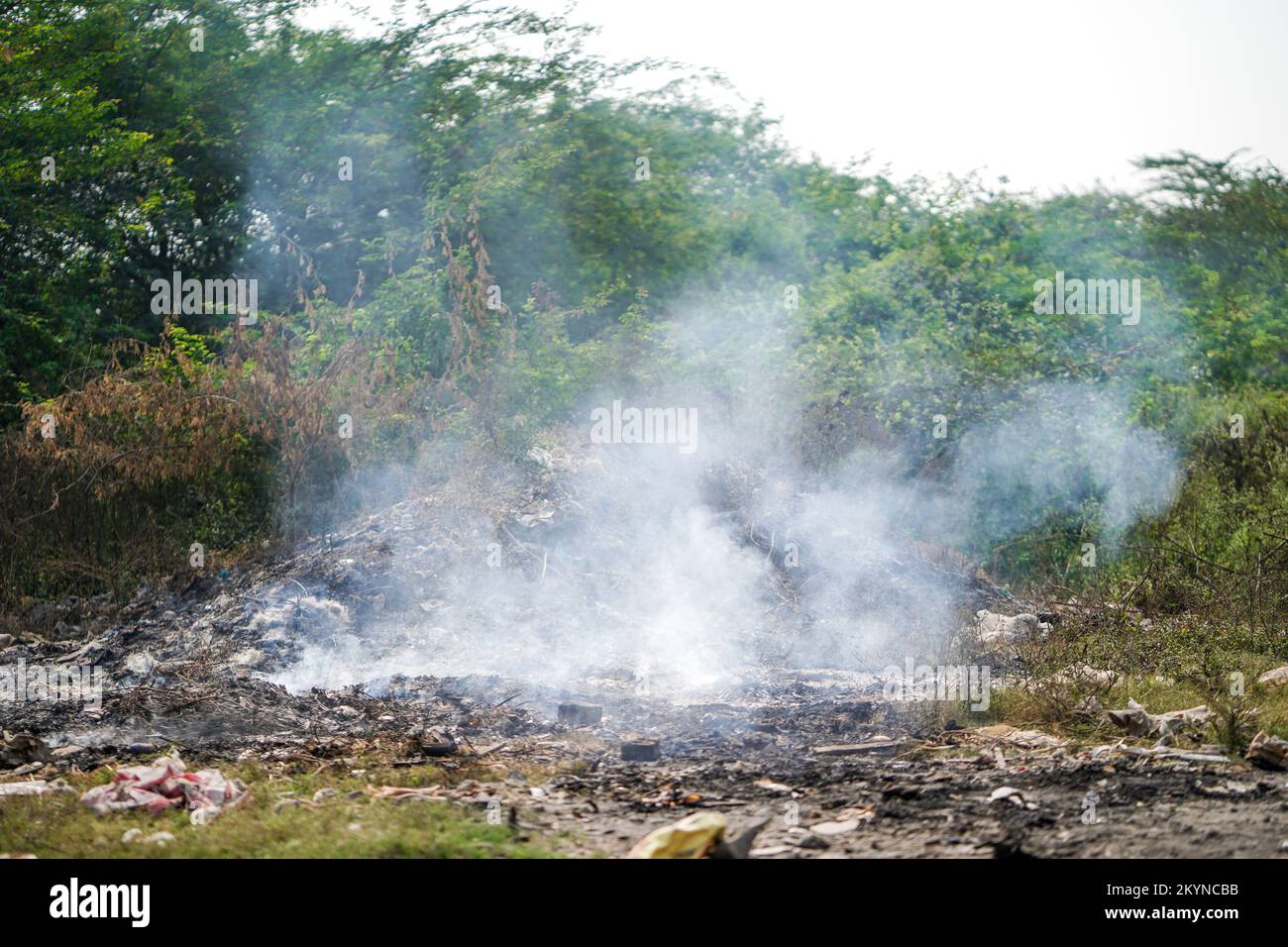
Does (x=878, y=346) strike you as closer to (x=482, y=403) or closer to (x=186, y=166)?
(x=482, y=403)

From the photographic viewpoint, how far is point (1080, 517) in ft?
43.9

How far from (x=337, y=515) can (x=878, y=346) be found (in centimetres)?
673

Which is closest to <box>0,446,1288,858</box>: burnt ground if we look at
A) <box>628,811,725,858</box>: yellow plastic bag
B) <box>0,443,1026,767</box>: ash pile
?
<box>0,443,1026,767</box>: ash pile

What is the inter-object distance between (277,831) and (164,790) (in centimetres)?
94

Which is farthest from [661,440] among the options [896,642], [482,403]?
[896,642]

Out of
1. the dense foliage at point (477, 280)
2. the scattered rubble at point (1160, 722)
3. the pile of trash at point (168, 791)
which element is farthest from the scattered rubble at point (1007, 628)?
the pile of trash at point (168, 791)

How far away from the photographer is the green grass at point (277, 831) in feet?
16.2

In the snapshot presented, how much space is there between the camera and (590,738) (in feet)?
25.4

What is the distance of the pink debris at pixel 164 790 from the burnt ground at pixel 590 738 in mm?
822

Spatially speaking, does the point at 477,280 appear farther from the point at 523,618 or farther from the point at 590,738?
the point at 590,738

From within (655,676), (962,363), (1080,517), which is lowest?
(655,676)

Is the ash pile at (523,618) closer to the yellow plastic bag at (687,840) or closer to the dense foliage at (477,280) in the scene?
the dense foliage at (477,280)

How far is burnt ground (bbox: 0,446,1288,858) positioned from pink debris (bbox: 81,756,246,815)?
82 centimetres

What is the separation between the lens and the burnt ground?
5.50 meters
